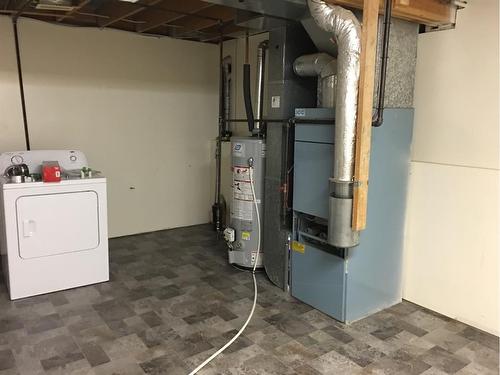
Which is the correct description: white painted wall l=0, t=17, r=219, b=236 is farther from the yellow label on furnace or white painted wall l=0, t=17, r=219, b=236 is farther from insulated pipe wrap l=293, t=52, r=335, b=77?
the yellow label on furnace

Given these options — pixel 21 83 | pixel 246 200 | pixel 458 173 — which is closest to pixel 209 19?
pixel 246 200

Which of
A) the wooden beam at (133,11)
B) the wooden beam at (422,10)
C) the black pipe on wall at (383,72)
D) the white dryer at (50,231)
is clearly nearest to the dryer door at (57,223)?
the white dryer at (50,231)

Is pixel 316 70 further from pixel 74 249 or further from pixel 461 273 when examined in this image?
pixel 74 249

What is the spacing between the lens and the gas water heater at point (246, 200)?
3.60m

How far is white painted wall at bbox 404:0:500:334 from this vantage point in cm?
271

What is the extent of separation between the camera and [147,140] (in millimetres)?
4848

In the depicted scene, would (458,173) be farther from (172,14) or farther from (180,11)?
(172,14)

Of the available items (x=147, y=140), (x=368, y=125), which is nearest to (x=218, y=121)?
(x=147, y=140)

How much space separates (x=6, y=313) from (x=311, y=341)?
2158 millimetres

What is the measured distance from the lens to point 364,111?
2.51m

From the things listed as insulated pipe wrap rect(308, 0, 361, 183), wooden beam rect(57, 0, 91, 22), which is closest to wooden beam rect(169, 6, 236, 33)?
wooden beam rect(57, 0, 91, 22)

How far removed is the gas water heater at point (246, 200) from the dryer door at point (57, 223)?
1189 mm

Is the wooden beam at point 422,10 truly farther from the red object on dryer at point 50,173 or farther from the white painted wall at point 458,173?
the red object on dryer at point 50,173

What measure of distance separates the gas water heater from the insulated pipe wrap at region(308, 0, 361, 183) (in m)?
1.11
